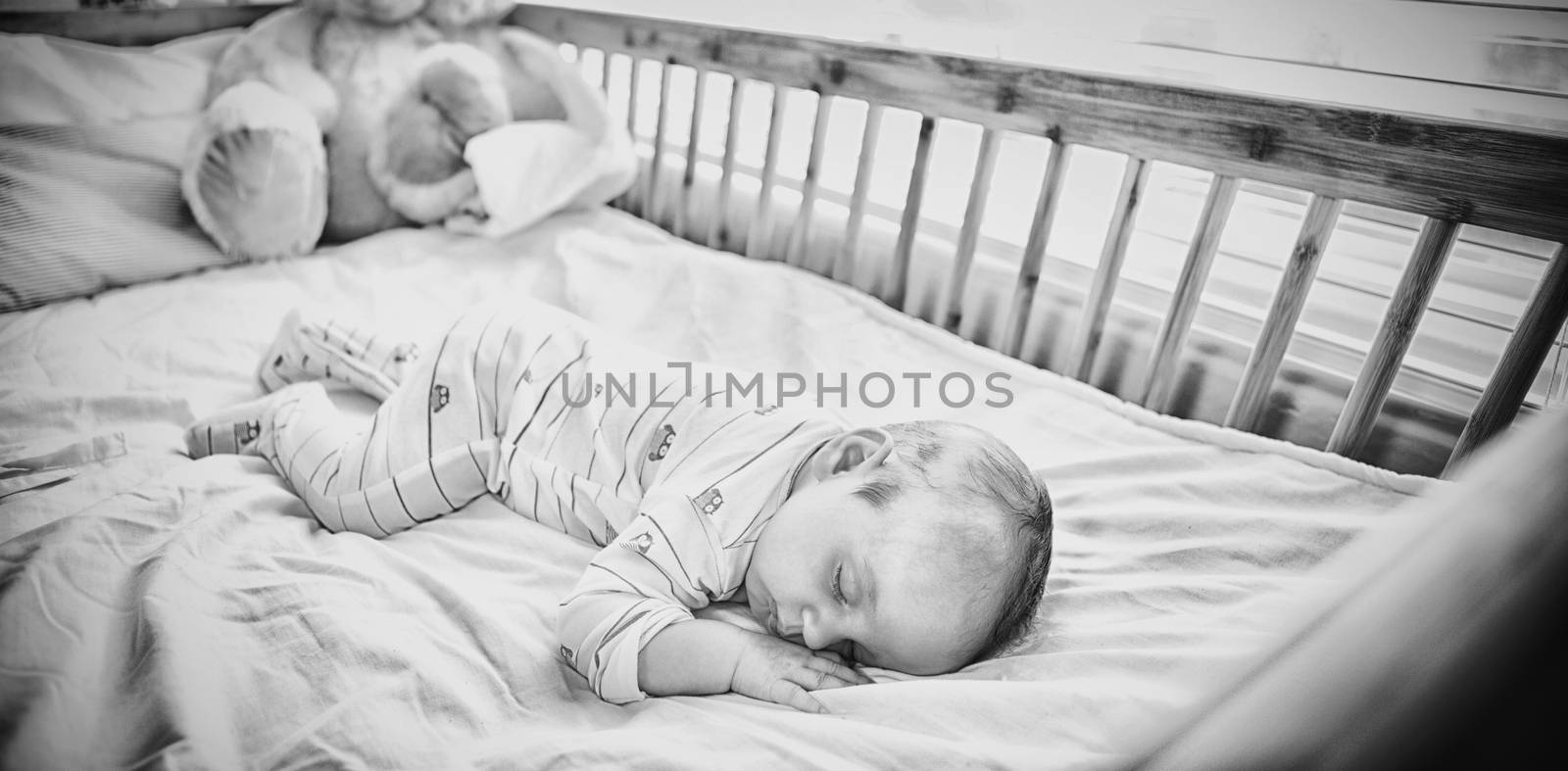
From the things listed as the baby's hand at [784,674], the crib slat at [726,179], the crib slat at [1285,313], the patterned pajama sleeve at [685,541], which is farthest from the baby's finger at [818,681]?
the crib slat at [726,179]

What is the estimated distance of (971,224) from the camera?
4.70ft

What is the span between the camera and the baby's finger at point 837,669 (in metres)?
0.74

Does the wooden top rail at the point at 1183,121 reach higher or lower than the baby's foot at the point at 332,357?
higher

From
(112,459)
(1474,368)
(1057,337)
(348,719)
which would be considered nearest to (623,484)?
(348,719)

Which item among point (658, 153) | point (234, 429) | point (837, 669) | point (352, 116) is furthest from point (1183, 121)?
point (352, 116)

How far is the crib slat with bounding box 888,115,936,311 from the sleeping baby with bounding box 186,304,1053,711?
0.70 metres

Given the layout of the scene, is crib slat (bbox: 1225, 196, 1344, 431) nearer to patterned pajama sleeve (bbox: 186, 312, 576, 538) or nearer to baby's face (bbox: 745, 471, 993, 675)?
baby's face (bbox: 745, 471, 993, 675)

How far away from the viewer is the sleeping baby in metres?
0.72

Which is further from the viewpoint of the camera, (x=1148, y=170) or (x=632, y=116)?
(x=632, y=116)

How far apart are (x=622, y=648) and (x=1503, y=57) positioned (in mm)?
1060

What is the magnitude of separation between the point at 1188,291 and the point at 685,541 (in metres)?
0.93

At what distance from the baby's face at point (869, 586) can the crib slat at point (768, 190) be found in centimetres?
107

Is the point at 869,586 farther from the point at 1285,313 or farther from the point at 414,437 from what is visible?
the point at 1285,313

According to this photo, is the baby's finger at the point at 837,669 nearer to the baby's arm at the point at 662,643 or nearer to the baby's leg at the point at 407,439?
the baby's arm at the point at 662,643
